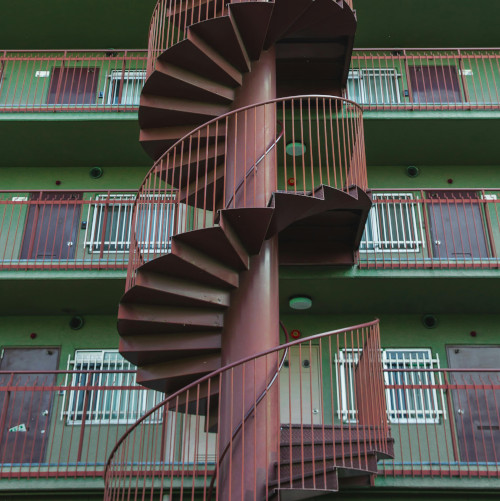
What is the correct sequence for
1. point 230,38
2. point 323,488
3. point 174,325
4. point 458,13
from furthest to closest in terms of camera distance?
point 458,13 < point 230,38 < point 174,325 < point 323,488

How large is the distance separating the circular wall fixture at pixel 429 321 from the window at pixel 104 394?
4.17m

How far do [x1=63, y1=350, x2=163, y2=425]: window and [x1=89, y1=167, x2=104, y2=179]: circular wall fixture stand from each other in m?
3.19

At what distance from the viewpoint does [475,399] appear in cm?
927

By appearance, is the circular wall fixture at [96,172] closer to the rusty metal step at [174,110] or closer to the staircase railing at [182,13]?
the staircase railing at [182,13]

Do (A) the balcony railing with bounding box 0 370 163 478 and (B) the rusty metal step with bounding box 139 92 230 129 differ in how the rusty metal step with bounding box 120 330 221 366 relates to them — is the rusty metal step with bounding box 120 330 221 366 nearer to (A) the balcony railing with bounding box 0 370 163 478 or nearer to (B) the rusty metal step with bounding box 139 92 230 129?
(A) the balcony railing with bounding box 0 370 163 478

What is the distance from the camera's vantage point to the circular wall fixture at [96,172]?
36.4 ft

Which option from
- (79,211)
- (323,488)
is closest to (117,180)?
(79,211)

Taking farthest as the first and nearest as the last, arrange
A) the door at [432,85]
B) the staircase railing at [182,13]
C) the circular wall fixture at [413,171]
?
the door at [432,85]
the circular wall fixture at [413,171]
the staircase railing at [182,13]

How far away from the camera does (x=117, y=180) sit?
1104 cm

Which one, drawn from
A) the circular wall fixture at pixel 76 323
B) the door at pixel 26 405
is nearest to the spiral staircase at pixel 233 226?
the door at pixel 26 405

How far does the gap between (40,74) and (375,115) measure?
638cm

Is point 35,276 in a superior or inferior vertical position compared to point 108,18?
inferior

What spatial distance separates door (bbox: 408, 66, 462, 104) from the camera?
1174cm

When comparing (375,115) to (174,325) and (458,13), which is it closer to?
(458,13)
